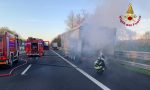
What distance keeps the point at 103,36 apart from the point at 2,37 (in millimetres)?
7257

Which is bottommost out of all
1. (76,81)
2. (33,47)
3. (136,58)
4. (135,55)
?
(76,81)

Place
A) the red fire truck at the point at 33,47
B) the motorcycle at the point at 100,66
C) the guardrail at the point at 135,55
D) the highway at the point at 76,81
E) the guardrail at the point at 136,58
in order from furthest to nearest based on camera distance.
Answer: the red fire truck at the point at 33,47, the guardrail at the point at 135,55, the guardrail at the point at 136,58, the motorcycle at the point at 100,66, the highway at the point at 76,81

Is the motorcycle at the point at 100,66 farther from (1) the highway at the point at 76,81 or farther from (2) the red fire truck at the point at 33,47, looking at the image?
(2) the red fire truck at the point at 33,47

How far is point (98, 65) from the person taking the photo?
16.9 metres

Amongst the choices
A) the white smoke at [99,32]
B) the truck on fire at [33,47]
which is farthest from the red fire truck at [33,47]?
the white smoke at [99,32]

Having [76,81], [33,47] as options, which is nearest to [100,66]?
[76,81]

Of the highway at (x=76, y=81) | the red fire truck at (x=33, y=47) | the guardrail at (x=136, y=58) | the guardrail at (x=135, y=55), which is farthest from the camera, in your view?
the red fire truck at (x=33, y=47)

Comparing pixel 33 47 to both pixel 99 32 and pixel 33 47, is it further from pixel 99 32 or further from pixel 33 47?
pixel 99 32

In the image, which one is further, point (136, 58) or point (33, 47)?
point (33, 47)

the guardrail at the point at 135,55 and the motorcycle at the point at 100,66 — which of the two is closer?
the motorcycle at the point at 100,66

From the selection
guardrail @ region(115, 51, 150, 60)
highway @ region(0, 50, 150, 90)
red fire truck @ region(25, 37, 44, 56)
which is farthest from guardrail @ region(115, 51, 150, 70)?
Answer: red fire truck @ region(25, 37, 44, 56)

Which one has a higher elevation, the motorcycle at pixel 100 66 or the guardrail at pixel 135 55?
the guardrail at pixel 135 55

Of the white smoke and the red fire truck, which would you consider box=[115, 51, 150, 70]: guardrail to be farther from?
the red fire truck

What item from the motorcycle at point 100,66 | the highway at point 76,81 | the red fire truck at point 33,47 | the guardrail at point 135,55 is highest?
the red fire truck at point 33,47
